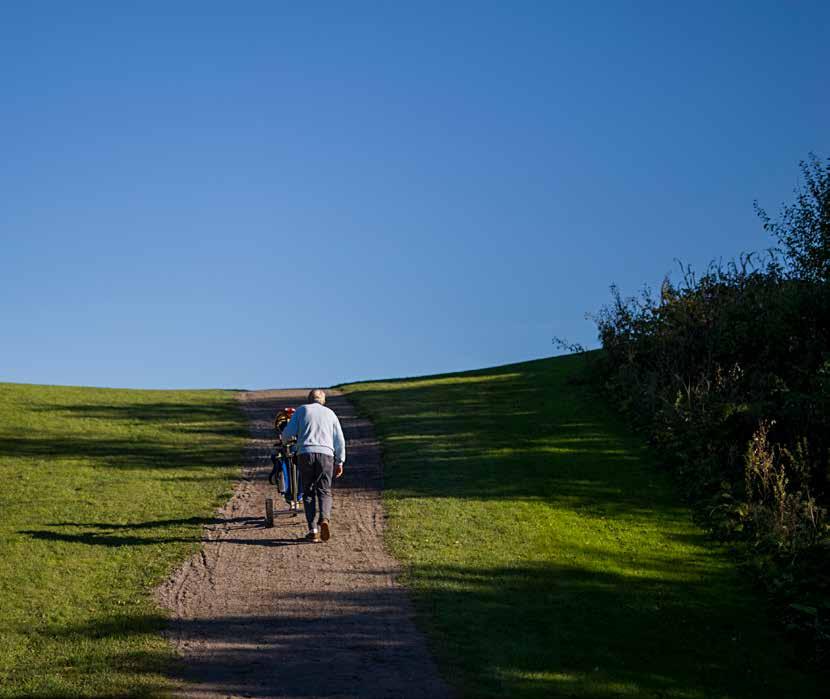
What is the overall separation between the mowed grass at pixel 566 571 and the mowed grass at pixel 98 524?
3426mm

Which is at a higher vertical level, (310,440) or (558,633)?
(310,440)

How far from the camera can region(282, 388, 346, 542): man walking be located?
572 inches

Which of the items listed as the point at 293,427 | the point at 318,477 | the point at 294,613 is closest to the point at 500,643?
the point at 294,613

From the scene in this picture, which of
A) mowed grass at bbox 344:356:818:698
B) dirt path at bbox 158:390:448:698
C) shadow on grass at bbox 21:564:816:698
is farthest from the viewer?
mowed grass at bbox 344:356:818:698

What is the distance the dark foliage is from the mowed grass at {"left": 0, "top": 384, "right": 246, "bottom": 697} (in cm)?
834

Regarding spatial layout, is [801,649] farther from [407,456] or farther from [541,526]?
[407,456]

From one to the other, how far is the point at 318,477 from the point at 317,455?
1.11ft

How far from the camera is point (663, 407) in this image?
872 inches

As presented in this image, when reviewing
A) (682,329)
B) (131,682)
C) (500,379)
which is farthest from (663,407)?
(131,682)

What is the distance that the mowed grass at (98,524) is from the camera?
10.3 meters

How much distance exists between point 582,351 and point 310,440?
17217mm

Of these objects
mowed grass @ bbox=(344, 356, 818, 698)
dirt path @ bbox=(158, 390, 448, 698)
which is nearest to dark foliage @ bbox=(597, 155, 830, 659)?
mowed grass @ bbox=(344, 356, 818, 698)

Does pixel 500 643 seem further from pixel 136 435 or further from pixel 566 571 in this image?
pixel 136 435

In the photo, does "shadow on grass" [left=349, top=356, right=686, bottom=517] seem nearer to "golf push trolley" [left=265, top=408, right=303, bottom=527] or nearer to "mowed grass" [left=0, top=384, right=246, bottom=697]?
"golf push trolley" [left=265, top=408, right=303, bottom=527]
